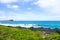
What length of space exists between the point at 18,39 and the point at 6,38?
1.20 m

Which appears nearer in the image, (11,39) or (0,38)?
(11,39)

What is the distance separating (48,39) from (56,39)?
2.49 feet

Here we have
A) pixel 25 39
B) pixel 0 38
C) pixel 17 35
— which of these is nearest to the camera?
pixel 25 39

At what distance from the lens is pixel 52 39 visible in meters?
12.1

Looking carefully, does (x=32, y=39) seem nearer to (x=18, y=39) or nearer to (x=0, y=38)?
(x=18, y=39)

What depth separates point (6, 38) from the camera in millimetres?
12148

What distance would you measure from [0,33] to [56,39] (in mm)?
4830

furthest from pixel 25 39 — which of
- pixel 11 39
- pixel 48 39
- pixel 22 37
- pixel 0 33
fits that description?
pixel 0 33

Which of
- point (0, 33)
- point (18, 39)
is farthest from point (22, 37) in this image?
point (0, 33)

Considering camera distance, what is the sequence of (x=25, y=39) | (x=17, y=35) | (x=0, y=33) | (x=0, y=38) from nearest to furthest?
(x=25, y=39)
(x=17, y=35)
(x=0, y=38)
(x=0, y=33)

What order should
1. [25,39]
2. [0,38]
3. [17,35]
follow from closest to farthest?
1. [25,39]
2. [17,35]
3. [0,38]

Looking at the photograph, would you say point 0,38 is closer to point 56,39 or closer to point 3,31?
point 3,31

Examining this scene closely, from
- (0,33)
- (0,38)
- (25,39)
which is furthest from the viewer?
(0,33)

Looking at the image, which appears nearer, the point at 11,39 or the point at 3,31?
the point at 11,39
